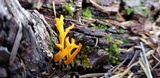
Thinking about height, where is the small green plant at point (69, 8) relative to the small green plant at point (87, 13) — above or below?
above

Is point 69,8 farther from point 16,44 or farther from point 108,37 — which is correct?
point 16,44

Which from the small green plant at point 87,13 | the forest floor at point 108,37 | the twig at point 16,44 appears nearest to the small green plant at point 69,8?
the forest floor at point 108,37

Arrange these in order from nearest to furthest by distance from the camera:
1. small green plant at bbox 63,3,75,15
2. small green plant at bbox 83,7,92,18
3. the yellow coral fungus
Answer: the yellow coral fungus → small green plant at bbox 63,3,75,15 → small green plant at bbox 83,7,92,18

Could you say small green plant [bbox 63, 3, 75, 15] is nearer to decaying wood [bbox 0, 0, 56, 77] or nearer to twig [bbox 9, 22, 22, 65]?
decaying wood [bbox 0, 0, 56, 77]

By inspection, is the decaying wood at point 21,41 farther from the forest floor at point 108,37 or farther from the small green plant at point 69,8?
the small green plant at point 69,8

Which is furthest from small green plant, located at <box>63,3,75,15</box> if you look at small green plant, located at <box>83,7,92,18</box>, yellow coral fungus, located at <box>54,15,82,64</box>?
yellow coral fungus, located at <box>54,15,82,64</box>

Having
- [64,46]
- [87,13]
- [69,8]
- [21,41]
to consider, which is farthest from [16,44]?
[87,13]
